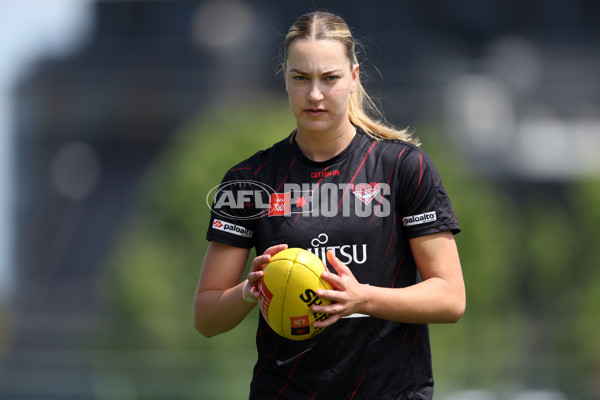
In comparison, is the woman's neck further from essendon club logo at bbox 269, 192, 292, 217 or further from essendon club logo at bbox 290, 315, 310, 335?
essendon club logo at bbox 290, 315, 310, 335

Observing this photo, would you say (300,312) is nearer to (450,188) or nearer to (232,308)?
(232,308)

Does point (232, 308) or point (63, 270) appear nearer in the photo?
point (232, 308)

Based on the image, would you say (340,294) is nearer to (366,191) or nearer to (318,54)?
(366,191)

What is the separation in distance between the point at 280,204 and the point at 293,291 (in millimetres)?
433

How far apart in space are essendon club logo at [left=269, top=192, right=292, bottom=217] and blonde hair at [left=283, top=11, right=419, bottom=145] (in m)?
0.50

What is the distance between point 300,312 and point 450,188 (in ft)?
112

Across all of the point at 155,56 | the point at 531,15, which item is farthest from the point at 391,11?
the point at 155,56

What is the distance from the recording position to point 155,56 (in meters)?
67.2

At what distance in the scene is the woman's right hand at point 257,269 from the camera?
12.1 ft

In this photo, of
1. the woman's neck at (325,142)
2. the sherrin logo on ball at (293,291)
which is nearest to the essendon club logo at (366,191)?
the woman's neck at (325,142)

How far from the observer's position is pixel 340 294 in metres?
3.48

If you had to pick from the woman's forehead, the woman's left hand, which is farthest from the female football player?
the woman's left hand

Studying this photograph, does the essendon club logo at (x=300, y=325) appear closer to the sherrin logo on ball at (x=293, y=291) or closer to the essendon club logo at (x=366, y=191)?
the sherrin logo on ball at (x=293, y=291)

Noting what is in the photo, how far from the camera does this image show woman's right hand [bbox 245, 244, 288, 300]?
12.1 ft
